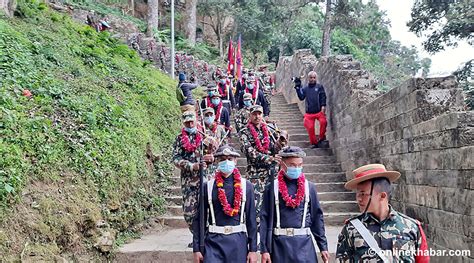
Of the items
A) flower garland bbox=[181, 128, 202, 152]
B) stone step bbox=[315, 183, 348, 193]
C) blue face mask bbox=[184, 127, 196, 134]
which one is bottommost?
stone step bbox=[315, 183, 348, 193]

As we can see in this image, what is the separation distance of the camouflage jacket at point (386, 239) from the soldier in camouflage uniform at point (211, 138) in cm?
244

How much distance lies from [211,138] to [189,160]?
0.47 metres

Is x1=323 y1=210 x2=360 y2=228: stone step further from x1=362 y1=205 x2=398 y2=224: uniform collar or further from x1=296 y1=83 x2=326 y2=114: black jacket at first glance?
x1=362 y1=205 x2=398 y2=224: uniform collar

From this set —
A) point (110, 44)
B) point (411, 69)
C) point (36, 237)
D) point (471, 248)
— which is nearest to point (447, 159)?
point (471, 248)

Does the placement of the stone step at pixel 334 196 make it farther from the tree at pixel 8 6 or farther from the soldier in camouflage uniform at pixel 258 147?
the tree at pixel 8 6

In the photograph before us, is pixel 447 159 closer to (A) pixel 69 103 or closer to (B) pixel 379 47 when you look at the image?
(A) pixel 69 103

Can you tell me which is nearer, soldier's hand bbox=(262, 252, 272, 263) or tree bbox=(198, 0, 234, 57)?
→ soldier's hand bbox=(262, 252, 272, 263)

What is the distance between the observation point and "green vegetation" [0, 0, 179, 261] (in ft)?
15.3

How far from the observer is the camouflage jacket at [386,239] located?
2449mm

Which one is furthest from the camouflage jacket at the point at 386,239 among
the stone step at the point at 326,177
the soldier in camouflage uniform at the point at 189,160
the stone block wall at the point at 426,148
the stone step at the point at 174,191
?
the stone step at the point at 326,177

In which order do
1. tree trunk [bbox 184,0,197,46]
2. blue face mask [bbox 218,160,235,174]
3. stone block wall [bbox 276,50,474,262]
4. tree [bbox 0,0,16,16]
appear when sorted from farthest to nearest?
tree trunk [bbox 184,0,197,46]
tree [bbox 0,0,16,16]
blue face mask [bbox 218,160,235,174]
stone block wall [bbox 276,50,474,262]

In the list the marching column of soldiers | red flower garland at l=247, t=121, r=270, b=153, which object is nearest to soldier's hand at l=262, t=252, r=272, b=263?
the marching column of soldiers

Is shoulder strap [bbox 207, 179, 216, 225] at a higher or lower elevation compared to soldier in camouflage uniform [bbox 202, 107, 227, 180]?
lower

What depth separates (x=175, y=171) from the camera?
895 centimetres
